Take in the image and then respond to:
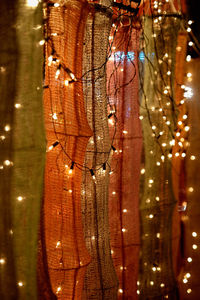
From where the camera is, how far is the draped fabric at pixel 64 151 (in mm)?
1673

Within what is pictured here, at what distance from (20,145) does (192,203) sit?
1.55 meters

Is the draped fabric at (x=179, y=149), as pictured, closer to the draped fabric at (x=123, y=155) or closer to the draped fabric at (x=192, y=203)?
the draped fabric at (x=192, y=203)

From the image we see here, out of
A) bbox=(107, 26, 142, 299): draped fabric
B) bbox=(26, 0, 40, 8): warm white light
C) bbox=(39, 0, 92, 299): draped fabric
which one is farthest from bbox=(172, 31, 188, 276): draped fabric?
bbox=(26, 0, 40, 8): warm white light

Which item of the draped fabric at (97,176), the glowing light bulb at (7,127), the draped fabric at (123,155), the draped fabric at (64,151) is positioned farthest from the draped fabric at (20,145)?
the draped fabric at (123,155)

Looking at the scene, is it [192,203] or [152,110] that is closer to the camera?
[152,110]

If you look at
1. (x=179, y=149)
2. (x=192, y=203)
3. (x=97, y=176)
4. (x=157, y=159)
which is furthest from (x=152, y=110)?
(x=192, y=203)

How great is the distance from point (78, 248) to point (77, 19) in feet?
3.50

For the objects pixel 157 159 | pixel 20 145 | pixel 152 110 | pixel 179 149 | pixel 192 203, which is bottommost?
pixel 192 203

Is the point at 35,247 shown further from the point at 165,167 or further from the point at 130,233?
the point at 165,167

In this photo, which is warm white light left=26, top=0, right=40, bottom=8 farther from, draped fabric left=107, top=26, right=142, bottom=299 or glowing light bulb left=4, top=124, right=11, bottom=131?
draped fabric left=107, top=26, right=142, bottom=299

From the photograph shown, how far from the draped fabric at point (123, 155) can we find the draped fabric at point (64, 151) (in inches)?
16.9

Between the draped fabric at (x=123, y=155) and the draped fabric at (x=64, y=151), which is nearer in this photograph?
the draped fabric at (x=64, y=151)

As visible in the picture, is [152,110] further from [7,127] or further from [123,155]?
[7,127]

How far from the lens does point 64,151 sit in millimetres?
1732
